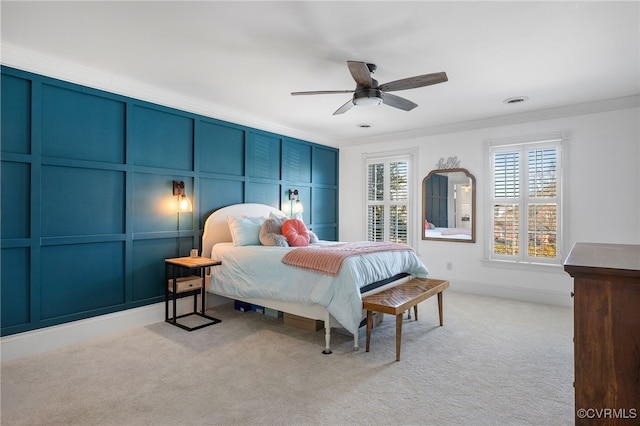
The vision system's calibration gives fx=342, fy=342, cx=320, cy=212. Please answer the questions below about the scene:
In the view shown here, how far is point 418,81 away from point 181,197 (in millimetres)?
2823

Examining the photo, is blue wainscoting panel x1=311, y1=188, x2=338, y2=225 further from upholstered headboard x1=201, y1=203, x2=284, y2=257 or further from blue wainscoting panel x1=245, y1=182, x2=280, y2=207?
upholstered headboard x1=201, y1=203, x2=284, y2=257

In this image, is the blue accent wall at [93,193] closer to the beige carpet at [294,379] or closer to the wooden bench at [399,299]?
the beige carpet at [294,379]

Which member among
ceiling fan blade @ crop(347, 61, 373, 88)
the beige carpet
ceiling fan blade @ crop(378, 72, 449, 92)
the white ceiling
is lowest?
the beige carpet

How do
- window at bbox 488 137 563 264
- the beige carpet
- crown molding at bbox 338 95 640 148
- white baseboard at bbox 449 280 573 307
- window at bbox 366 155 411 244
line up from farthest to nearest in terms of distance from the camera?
window at bbox 366 155 411 244 < window at bbox 488 137 563 264 < white baseboard at bbox 449 280 573 307 < crown molding at bbox 338 95 640 148 < the beige carpet

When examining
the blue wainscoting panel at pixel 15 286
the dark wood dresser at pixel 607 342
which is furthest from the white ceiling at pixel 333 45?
the dark wood dresser at pixel 607 342

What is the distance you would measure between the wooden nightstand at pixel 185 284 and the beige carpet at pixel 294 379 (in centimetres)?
25

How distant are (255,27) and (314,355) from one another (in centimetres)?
261

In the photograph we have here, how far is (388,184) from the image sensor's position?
6047mm

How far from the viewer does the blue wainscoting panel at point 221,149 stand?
432 centimetres

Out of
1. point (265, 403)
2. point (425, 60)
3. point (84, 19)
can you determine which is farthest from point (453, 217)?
point (84, 19)

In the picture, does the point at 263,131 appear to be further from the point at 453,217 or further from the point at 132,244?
the point at 453,217

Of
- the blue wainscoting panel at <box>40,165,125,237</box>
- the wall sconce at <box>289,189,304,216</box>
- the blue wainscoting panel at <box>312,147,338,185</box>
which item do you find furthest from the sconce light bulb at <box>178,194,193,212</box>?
the blue wainscoting panel at <box>312,147,338,185</box>

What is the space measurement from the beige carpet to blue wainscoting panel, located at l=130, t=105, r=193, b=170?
1.83 metres

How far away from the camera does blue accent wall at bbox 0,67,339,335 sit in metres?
2.89
